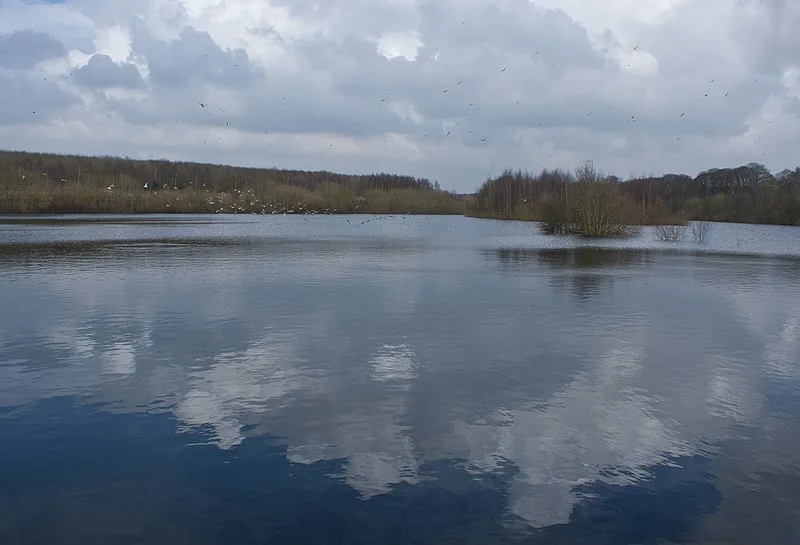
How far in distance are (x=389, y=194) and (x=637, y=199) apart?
76757 millimetres

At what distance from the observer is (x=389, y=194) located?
159000mm

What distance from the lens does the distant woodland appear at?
55.9m

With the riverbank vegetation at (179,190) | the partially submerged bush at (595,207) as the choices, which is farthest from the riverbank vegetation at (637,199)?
the riverbank vegetation at (179,190)

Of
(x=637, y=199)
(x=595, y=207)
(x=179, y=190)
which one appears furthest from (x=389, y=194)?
(x=595, y=207)

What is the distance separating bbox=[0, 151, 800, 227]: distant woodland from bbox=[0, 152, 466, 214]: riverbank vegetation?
238 millimetres

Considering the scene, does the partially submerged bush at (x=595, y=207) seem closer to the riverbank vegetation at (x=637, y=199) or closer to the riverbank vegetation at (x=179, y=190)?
the riverbank vegetation at (x=637, y=199)

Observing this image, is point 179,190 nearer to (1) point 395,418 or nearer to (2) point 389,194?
(2) point 389,194

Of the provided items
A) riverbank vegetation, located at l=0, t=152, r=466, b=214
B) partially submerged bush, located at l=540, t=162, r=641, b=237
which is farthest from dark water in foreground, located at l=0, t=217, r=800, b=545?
riverbank vegetation, located at l=0, t=152, r=466, b=214

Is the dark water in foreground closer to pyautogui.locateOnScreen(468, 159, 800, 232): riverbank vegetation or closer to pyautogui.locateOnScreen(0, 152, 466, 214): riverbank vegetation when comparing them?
pyautogui.locateOnScreen(468, 159, 800, 232): riverbank vegetation

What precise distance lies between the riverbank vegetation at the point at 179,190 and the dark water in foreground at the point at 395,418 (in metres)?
93.3

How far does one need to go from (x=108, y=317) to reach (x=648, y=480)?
476 inches

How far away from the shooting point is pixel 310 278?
22.8 metres

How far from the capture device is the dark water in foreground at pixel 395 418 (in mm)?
6281

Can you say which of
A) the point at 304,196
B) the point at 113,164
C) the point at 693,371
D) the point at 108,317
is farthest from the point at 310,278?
the point at 113,164
